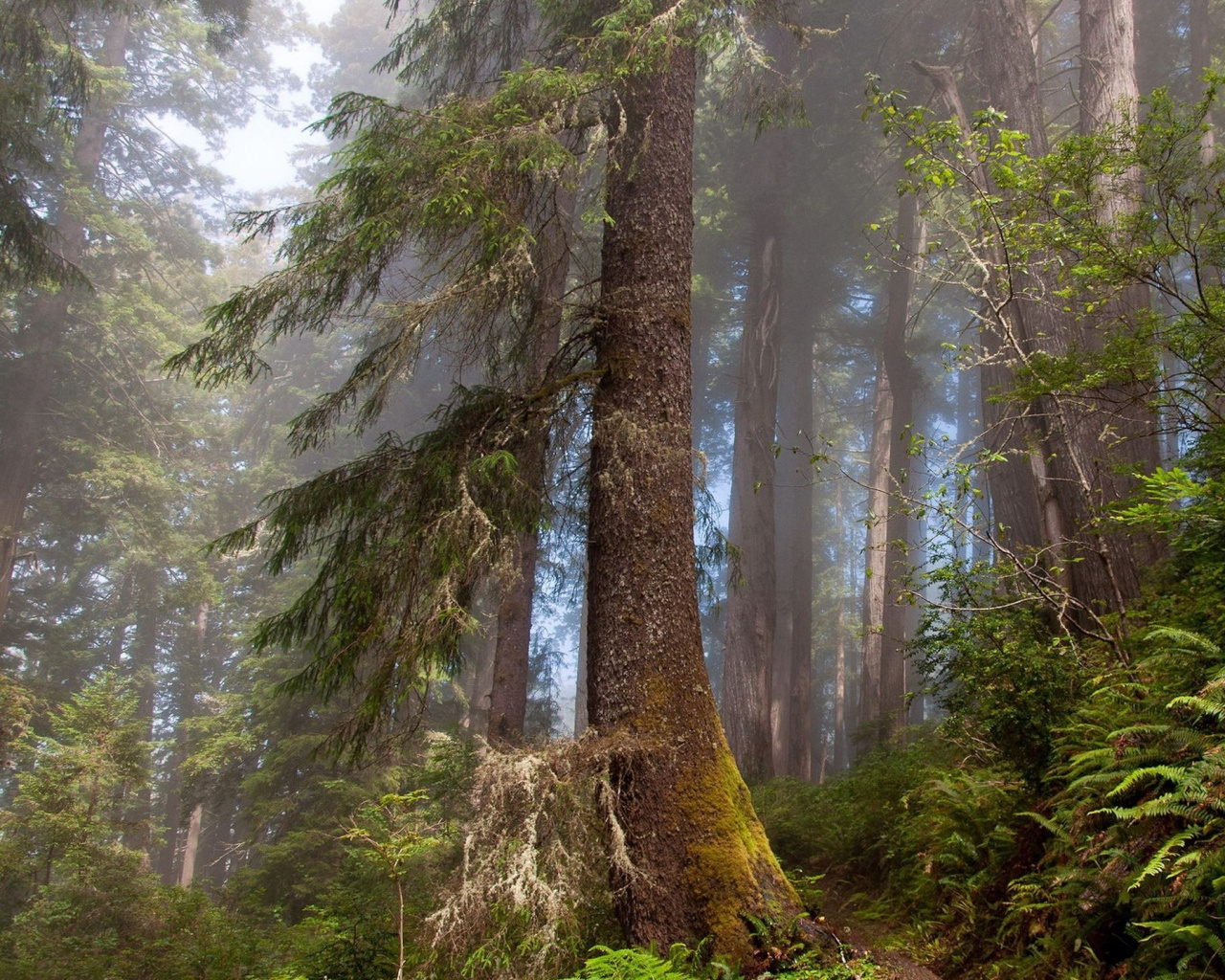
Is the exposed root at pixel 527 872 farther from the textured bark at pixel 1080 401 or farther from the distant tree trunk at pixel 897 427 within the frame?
the distant tree trunk at pixel 897 427

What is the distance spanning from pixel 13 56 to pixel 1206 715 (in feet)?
49.6

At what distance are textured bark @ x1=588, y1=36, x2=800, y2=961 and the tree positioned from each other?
0.01m

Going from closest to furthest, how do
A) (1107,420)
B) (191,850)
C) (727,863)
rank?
1. (727,863)
2. (1107,420)
3. (191,850)

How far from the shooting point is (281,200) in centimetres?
3953

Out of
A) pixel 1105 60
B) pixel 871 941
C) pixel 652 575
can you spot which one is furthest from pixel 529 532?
pixel 1105 60

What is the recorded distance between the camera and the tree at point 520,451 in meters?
4.36

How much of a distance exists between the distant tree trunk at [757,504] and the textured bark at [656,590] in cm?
624

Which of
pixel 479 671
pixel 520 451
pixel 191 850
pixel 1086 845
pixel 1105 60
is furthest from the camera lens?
pixel 191 850

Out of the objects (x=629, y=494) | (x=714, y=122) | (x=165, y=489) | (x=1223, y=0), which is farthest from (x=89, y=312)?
(x=1223, y=0)

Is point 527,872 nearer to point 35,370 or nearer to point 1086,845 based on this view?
point 1086,845

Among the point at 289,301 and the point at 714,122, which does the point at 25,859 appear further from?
the point at 714,122

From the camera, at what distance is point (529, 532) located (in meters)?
5.08

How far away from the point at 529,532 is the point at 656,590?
3.01 feet

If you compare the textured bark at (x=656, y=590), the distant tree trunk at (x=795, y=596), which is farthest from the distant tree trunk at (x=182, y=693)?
the textured bark at (x=656, y=590)
